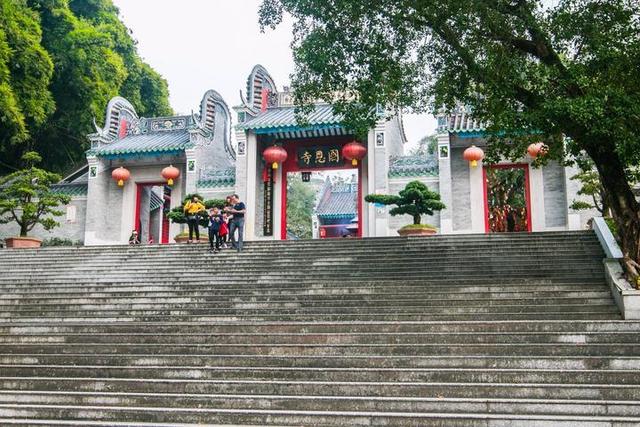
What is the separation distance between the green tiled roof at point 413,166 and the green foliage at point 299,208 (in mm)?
15770

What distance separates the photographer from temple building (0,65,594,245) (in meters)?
16.5

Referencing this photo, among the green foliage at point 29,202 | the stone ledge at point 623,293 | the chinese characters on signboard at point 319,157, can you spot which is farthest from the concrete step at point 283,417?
the chinese characters on signboard at point 319,157

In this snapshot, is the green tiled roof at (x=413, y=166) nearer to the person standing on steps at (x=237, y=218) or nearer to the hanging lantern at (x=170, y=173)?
the person standing on steps at (x=237, y=218)

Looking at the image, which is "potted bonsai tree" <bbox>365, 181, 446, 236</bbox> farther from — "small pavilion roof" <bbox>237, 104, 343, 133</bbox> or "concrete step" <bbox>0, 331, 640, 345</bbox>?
"concrete step" <bbox>0, 331, 640, 345</bbox>

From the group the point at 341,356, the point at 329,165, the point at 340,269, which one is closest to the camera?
the point at 341,356

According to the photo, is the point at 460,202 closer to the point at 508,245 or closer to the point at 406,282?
the point at 508,245

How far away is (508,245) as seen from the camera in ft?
36.7

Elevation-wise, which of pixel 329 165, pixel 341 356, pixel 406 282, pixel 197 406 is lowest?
pixel 197 406

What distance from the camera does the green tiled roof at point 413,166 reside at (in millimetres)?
16719

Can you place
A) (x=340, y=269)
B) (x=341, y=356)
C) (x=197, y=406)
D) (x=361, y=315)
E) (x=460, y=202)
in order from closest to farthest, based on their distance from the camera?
(x=197, y=406)
(x=341, y=356)
(x=361, y=315)
(x=340, y=269)
(x=460, y=202)

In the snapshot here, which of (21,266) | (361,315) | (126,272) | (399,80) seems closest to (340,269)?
(361,315)

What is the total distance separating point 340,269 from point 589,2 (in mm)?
5465

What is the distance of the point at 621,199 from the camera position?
28.8ft

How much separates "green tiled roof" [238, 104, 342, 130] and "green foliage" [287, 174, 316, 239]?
14.7 metres
